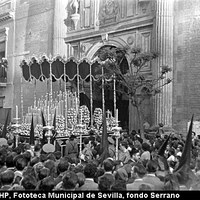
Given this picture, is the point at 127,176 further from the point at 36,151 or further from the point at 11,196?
the point at 36,151

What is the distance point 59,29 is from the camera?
20469 mm

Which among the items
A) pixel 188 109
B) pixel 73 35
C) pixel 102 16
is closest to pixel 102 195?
pixel 188 109

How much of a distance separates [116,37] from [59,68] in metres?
3.63

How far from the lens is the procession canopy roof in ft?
50.4

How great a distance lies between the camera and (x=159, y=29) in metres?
15.0

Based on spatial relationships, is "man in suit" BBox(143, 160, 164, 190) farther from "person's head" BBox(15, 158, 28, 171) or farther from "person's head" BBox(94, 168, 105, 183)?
"person's head" BBox(15, 158, 28, 171)

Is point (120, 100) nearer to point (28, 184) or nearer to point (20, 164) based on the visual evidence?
point (20, 164)

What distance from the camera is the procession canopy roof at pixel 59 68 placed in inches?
605

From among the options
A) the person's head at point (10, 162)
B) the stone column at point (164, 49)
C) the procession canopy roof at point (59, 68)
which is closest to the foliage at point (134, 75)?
the stone column at point (164, 49)

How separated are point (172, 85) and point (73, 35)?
7.54 meters

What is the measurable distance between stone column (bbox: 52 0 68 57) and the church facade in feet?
0.12

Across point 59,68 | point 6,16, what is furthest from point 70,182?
point 6,16

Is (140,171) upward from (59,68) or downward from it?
downward

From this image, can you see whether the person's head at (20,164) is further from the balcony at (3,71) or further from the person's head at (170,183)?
the balcony at (3,71)
